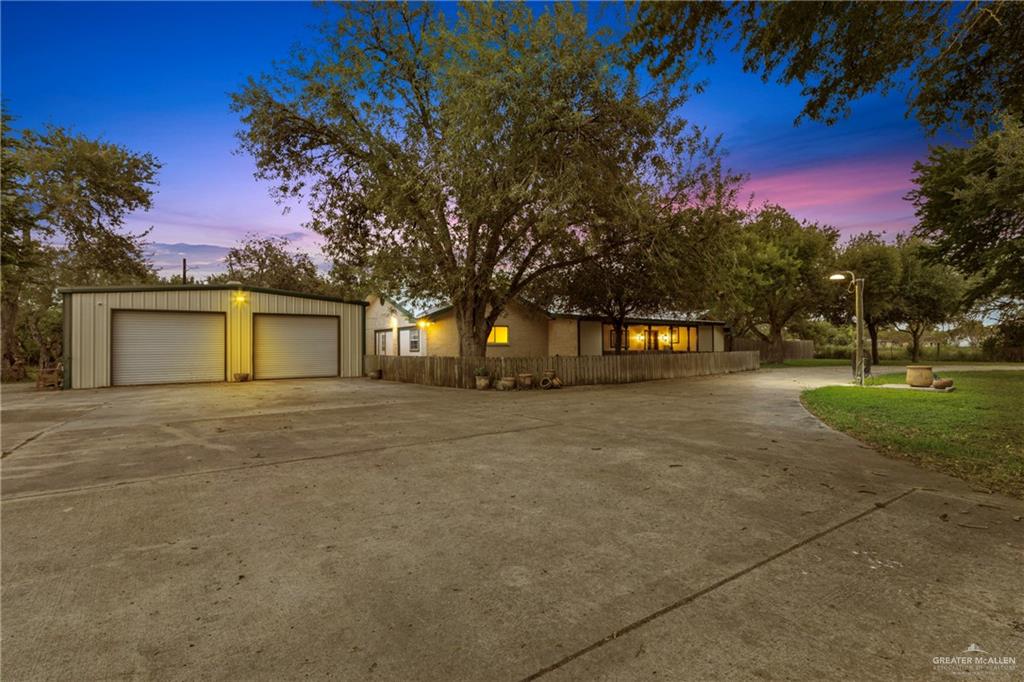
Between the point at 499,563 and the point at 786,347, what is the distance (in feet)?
143

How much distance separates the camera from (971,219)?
49.1 ft

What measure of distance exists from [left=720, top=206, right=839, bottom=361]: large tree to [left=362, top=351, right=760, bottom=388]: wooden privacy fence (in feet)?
21.8

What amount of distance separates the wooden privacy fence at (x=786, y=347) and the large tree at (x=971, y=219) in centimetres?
1886

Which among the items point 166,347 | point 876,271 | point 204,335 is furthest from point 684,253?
point 876,271

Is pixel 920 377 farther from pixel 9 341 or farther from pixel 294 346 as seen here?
pixel 9 341

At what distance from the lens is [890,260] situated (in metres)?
28.2

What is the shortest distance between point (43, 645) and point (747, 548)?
159 inches

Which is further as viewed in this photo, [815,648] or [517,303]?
[517,303]

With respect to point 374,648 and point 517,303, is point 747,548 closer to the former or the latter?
point 374,648

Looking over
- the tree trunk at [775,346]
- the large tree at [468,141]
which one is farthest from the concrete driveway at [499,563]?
the tree trunk at [775,346]

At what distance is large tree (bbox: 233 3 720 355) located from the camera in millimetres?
11695

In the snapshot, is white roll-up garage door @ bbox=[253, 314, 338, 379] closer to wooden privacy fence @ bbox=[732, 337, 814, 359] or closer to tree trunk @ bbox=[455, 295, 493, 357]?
tree trunk @ bbox=[455, 295, 493, 357]

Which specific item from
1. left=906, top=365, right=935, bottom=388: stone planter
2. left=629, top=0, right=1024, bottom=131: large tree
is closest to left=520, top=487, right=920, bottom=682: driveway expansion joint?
left=629, top=0, right=1024, bottom=131: large tree

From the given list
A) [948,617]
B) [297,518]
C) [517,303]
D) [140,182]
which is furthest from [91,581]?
[140,182]
